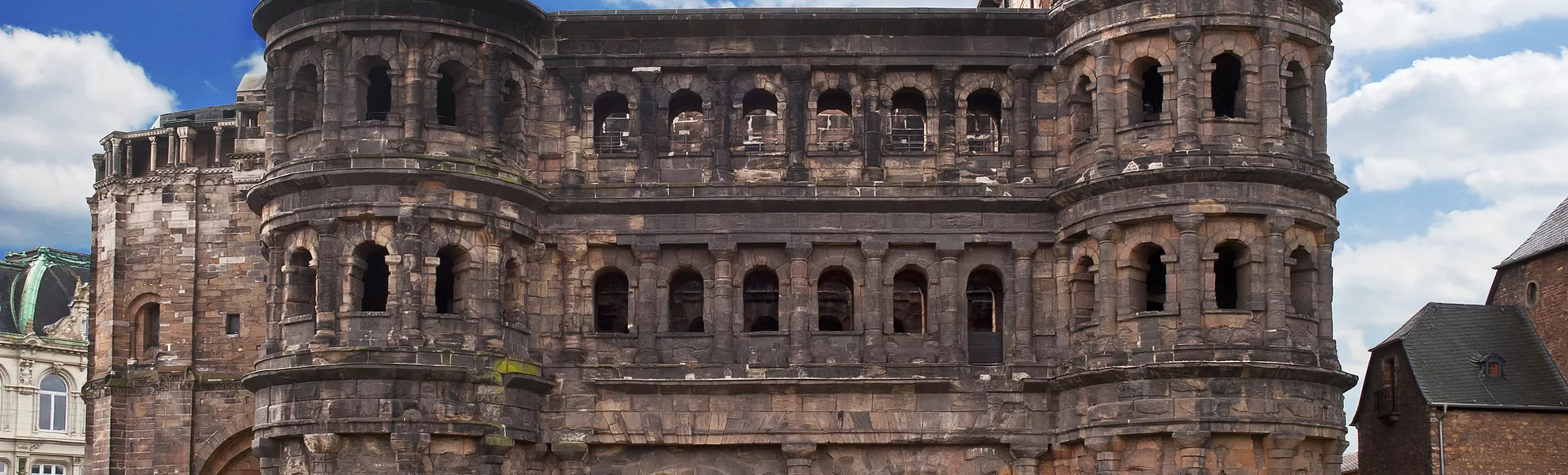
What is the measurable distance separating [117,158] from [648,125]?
13.2 m

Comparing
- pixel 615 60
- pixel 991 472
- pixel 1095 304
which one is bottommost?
pixel 991 472

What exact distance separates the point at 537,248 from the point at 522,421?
3.07 meters

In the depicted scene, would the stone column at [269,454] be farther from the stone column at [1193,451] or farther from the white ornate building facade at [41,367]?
the white ornate building facade at [41,367]

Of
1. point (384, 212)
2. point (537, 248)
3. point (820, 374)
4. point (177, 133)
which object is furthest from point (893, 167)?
point (177, 133)

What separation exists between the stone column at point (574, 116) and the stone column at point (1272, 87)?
453 inches

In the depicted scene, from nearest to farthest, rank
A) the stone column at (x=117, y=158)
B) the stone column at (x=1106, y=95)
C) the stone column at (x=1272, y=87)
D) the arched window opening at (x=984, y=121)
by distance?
the stone column at (x=1272, y=87)
the stone column at (x=1106, y=95)
the arched window opening at (x=984, y=121)
the stone column at (x=117, y=158)

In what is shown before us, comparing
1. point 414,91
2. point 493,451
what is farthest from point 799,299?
point 414,91

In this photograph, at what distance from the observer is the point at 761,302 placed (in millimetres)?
33719

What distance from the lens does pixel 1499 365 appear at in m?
40.0

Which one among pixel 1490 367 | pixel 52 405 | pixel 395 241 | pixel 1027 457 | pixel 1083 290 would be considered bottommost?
pixel 1027 457

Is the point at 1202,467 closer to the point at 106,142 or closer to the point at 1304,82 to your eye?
the point at 1304,82

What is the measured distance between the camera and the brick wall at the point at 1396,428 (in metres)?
39.3

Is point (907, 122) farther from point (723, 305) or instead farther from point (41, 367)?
point (41, 367)

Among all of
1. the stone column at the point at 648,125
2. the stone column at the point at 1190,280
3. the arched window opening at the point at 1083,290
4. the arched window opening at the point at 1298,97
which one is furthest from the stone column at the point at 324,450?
the arched window opening at the point at 1298,97
